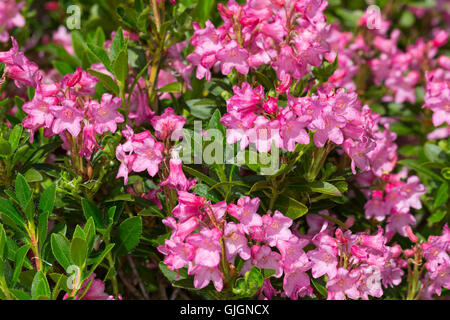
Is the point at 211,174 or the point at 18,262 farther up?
the point at 211,174

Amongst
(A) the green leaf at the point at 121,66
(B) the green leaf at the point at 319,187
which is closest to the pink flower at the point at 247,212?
(B) the green leaf at the point at 319,187

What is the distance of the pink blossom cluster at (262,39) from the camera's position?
73.3 inches

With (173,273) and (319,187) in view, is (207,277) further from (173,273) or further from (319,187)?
(319,187)

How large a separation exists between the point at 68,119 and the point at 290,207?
0.76 metres

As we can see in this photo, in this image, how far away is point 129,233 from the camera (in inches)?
72.5

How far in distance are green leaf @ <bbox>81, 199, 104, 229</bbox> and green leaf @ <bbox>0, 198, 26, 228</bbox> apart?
19 centimetres

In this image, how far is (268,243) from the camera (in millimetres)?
1708

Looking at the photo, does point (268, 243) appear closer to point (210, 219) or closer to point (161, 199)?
point (210, 219)

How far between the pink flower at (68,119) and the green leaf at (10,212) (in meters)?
0.28

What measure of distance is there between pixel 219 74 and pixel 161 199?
688 mm

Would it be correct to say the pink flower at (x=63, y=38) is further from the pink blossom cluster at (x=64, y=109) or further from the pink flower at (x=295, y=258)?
the pink flower at (x=295, y=258)

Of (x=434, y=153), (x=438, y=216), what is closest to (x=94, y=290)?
(x=438, y=216)

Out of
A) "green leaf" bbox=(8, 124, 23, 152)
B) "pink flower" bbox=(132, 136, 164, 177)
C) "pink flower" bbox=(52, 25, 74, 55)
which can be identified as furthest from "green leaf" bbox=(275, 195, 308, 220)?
"pink flower" bbox=(52, 25, 74, 55)

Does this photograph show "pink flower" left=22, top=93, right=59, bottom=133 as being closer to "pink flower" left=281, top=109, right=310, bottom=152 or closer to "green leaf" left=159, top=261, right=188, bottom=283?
"green leaf" left=159, top=261, right=188, bottom=283
